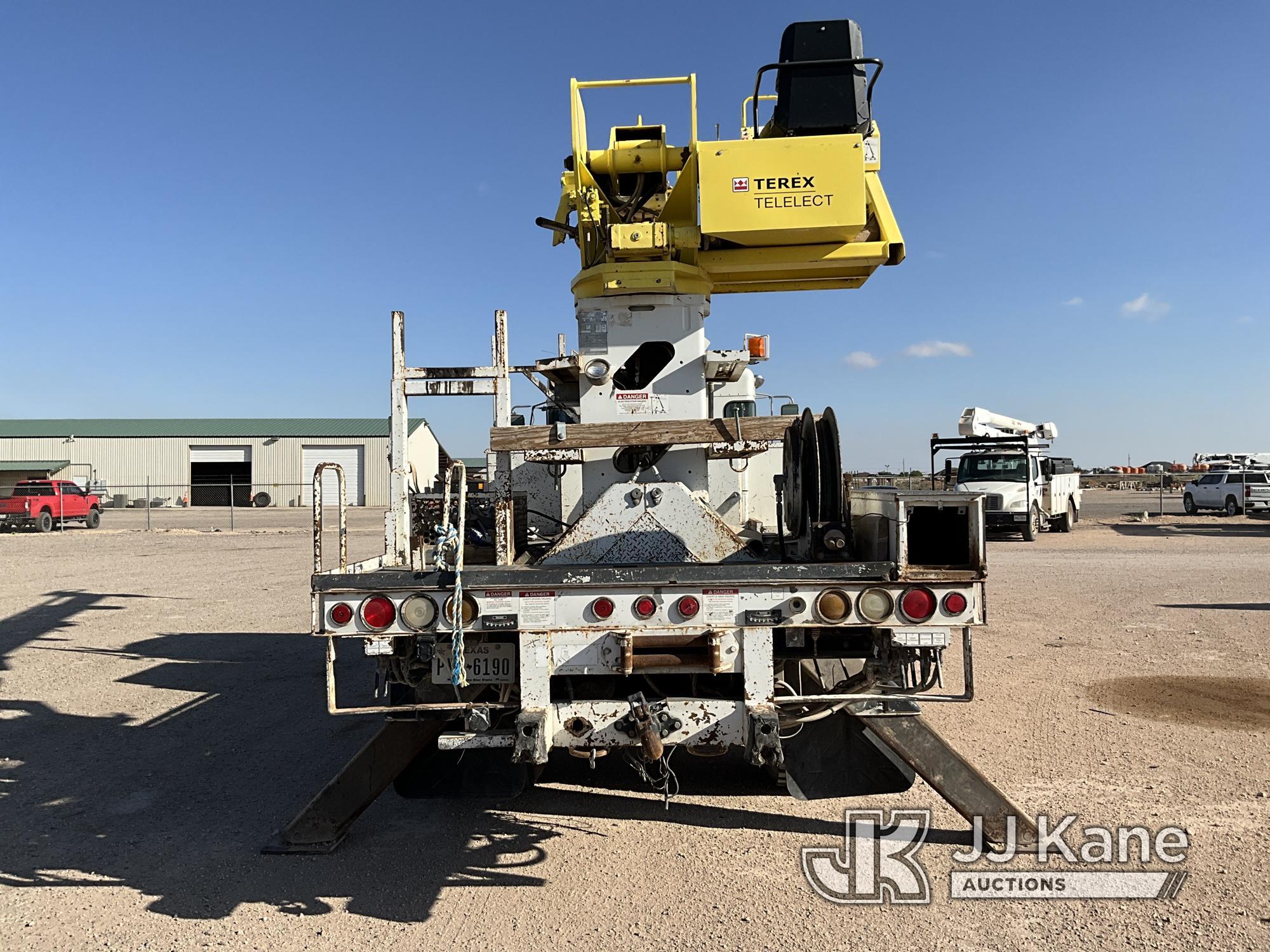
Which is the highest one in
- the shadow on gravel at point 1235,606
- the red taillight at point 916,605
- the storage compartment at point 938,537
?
the storage compartment at point 938,537

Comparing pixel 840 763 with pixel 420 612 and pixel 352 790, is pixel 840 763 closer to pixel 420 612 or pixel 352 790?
pixel 420 612

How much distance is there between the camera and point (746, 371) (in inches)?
281

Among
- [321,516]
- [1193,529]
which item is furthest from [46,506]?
[1193,529]

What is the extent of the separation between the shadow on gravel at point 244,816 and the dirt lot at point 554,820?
0.05ft

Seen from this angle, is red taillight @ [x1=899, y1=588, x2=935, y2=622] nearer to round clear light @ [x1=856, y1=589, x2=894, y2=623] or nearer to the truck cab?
round clear light @ [x1=856, y1=589, x2=894, y2=623]

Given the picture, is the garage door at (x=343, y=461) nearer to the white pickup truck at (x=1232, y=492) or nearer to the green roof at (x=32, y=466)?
the green roof at (x=32, y=466)

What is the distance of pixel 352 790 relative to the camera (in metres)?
4.21

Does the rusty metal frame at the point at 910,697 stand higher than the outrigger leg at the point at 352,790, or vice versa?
the rusty metal frame at the point at 910,697

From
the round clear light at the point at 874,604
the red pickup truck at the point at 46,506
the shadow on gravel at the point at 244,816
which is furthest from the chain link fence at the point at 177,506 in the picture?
the round clear light at the point at 874,604

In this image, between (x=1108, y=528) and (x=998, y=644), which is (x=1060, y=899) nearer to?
(x=998, y=644)

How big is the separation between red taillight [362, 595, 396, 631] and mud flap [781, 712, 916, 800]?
1.97 metres

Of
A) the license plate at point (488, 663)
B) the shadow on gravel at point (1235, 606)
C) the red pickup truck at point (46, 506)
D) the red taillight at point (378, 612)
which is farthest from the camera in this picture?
the red pickup truck at point (46, 506)

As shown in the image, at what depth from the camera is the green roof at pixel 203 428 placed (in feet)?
163

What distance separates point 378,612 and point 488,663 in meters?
Result: 0.53
